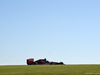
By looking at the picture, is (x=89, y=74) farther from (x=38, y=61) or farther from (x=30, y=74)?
(x=38, y=61)

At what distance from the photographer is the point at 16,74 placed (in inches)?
1336

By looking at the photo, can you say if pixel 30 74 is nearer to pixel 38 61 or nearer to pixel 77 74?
pixel 77 74

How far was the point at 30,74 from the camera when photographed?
111 ft

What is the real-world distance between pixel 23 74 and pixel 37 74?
2.47 meters

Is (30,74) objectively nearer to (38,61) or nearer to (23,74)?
(23,74)

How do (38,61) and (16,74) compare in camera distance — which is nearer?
(16,74)

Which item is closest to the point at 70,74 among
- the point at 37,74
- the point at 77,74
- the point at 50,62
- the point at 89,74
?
the point at 77,74

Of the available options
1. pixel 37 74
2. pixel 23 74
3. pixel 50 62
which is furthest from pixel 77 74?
pixel 50 62

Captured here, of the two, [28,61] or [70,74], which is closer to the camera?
[70,74]

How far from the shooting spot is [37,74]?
33375 millimetres

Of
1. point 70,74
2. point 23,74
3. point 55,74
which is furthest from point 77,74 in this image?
point 23,74

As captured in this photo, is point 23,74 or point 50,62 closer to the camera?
point 23,74

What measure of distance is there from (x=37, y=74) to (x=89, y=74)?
8.64 meters

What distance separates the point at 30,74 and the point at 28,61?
50349 millimetres
